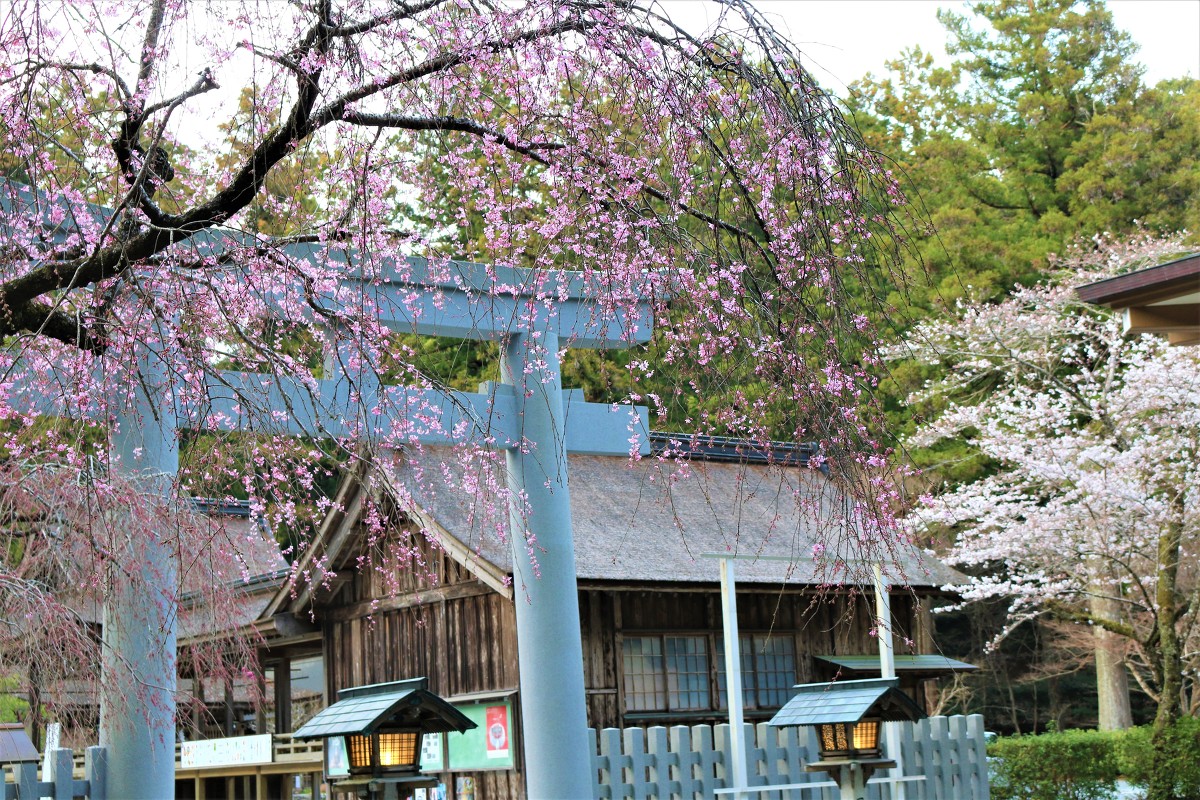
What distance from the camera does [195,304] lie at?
4.67 m

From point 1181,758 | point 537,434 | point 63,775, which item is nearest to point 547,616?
point 537,434

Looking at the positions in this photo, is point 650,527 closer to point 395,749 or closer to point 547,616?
point 547,616

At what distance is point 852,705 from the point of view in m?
8.15

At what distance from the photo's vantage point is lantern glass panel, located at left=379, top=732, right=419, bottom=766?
7.29 meters

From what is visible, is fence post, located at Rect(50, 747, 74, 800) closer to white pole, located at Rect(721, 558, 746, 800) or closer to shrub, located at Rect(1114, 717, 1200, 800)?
white pole, located at Rect(721, 558, 746, 800)

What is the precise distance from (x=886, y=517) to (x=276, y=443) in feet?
7.96

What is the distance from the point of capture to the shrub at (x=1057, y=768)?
16203 millimetres

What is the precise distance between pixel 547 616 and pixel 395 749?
127 centimetres

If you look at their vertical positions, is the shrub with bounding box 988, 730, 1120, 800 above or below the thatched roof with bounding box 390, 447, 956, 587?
below

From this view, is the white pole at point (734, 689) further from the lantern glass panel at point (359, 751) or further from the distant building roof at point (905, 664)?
the distant building roof at point (905, 664)

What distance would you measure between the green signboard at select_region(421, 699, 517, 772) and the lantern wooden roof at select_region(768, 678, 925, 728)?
375 cm

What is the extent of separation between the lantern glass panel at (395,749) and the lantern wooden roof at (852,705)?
256 centimetres

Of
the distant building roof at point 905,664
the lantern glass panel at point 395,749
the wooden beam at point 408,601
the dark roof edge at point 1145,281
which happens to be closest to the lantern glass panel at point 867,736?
the lantern glass panel at point 395,749

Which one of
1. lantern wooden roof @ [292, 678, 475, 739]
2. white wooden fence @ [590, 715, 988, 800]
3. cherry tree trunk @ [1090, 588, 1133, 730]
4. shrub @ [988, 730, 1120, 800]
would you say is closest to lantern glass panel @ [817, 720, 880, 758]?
white wooden fence @ [590, 715, 988, 800]
